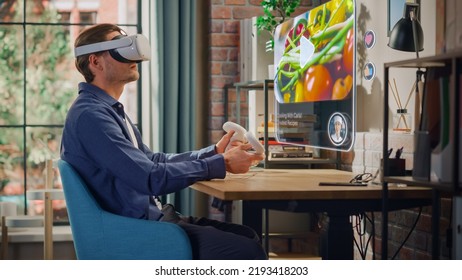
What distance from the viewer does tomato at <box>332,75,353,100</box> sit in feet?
11.4

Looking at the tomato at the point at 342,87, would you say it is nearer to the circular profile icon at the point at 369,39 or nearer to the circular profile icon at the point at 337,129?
the circular profile icon at the point at 337,129

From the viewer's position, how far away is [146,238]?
2539 millimetres

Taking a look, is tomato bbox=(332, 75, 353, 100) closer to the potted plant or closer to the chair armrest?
the potted plant

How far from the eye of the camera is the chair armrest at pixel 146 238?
2.52 m

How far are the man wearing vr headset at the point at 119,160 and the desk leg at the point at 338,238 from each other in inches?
8.9

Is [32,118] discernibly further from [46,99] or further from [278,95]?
[278,95]

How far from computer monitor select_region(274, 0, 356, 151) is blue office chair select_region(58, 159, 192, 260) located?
1228 millimetres

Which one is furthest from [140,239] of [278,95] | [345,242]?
[278,95]

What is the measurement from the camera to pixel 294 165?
14.4 ft

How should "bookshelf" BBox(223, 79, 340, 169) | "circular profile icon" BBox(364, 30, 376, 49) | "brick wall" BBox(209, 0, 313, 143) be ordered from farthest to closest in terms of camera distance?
"brick wall" BBox(209, 0, 313, 143) < "bookshelf" BBox(223, 79, 340, 169) < "circular profile icon" BBox(364, 30, 376, 49)

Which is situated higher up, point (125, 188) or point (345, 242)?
point (125, 188)

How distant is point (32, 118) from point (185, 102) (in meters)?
0.91

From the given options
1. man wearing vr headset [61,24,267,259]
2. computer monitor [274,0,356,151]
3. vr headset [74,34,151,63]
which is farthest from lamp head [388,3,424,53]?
vr headset [74,34,151,63]

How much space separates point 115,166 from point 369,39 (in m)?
1.57
